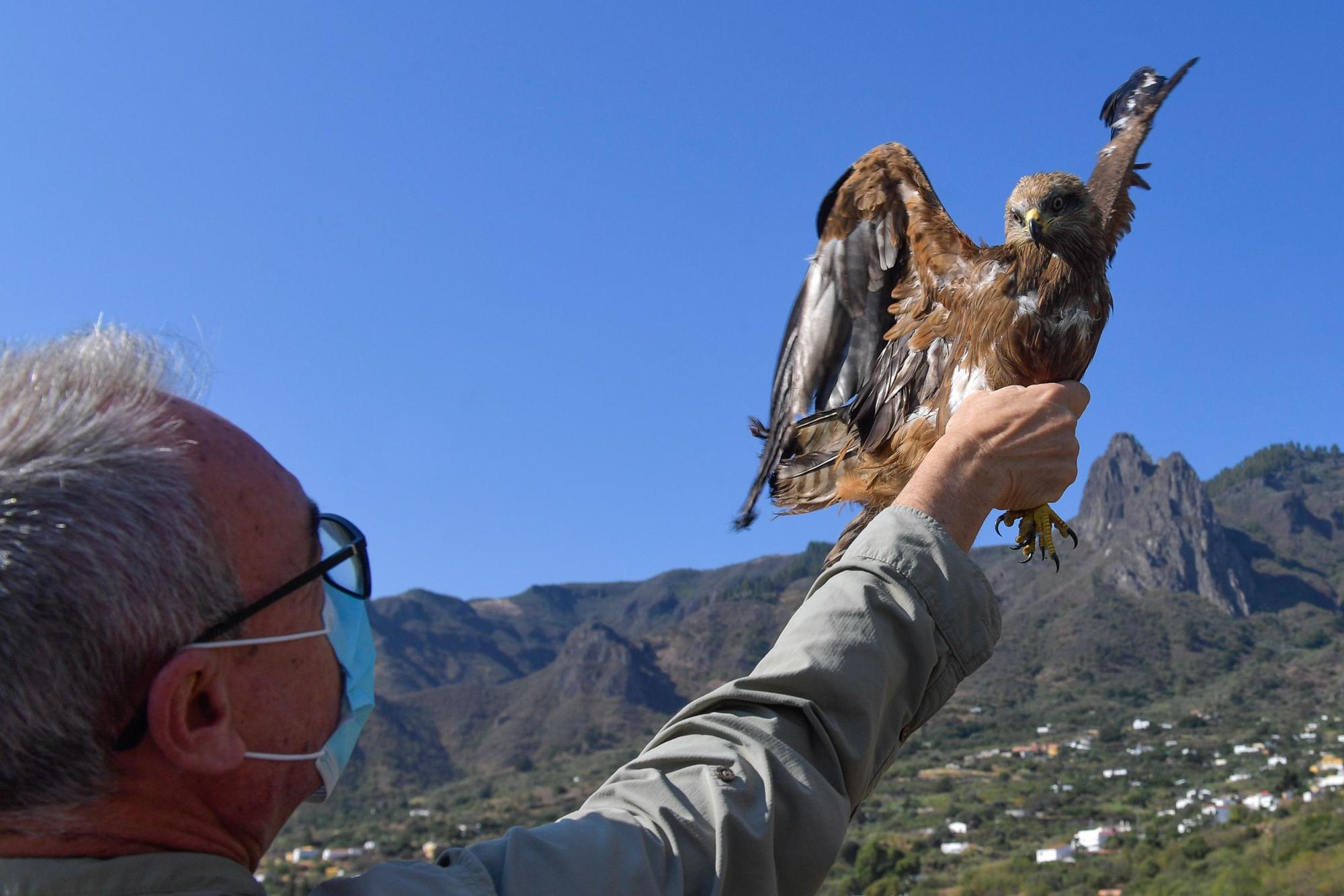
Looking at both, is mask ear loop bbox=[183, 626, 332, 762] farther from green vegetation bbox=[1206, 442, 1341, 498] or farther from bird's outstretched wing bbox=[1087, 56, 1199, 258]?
green vegetation bbox=[1206, 442, 1341, 498]

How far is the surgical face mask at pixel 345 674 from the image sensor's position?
1.80 m

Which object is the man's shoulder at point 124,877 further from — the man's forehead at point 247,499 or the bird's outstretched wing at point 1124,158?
the bird's outstretched wing at point 1124,158

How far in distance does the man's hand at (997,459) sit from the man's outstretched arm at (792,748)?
37mm

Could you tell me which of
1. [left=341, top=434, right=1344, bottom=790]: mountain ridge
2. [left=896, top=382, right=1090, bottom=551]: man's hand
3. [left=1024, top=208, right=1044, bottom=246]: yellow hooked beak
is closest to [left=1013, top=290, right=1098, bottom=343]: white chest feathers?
[left=1024, top=208, right=1044, bottom=246]: yellow hooked beak

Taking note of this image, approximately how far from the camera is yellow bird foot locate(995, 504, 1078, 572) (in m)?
4.15

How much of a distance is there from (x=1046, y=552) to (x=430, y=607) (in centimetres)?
11818

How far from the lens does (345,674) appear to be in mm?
1891

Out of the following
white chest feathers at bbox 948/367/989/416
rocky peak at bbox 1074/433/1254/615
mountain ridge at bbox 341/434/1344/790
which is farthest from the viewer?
rocky peak at bbox 1074/433/1254/615

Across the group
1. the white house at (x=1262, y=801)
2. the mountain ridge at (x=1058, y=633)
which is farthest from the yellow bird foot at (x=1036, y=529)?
the mountain ridge at (x=1058, y=633)

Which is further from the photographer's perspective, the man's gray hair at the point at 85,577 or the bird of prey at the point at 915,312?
the bird of prey at the point at 915,312

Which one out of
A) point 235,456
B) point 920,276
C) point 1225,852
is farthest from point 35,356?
point 1225,852

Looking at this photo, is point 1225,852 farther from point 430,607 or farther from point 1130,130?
point 430,607

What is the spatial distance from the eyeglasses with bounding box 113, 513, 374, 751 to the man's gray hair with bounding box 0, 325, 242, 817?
13 millimetres

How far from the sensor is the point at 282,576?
1.66 metres
